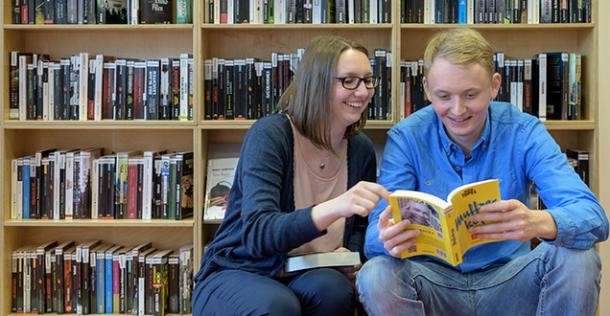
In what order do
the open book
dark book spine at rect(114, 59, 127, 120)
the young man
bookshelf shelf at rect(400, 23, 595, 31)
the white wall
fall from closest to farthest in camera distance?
the open book < the young man < bookshelf shelf at rect(400, 23, 595, 31) < dark book spine at rect(114, 59, 127, 120) < the white wall

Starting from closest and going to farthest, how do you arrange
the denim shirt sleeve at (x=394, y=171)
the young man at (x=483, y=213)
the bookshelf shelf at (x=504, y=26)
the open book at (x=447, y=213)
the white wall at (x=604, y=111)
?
the open book at (x=447, y=213) → the young man at (x=483, y=213) → the denim shirt sleeve at (x=394, y=171) → the bookshelf shelf at (x=504, y=26) → the white wall at (x=604, y=111)

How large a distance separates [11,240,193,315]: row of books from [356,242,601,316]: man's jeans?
1.23 m

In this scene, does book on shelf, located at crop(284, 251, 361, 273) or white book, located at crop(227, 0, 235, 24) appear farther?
white book, located at crop(227, 0, 235, 24)

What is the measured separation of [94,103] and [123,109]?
4.6 inches

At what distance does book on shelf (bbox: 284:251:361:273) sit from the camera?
1998 mm

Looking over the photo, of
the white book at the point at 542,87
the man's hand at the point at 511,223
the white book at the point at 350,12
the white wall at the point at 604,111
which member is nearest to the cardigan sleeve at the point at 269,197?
the man's hand at the point at 511,223

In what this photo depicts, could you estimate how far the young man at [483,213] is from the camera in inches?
65.0

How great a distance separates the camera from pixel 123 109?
9.18 feet

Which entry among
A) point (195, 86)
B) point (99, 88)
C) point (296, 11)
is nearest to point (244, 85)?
point (195, 86)

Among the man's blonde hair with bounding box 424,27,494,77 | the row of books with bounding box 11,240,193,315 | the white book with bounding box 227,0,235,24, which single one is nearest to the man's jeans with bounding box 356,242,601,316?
the man's blonde hair with bounding box 424,27,494,77

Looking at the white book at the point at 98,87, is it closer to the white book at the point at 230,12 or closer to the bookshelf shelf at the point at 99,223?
the bookshelf shelf at the point at 99,223

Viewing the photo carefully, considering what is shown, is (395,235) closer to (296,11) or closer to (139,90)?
(296,11)

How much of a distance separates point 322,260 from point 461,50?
682mm

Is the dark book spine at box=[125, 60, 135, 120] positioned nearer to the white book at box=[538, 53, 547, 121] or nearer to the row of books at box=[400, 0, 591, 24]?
Answer: the row of books at box=[400, 0, 591, 24]
